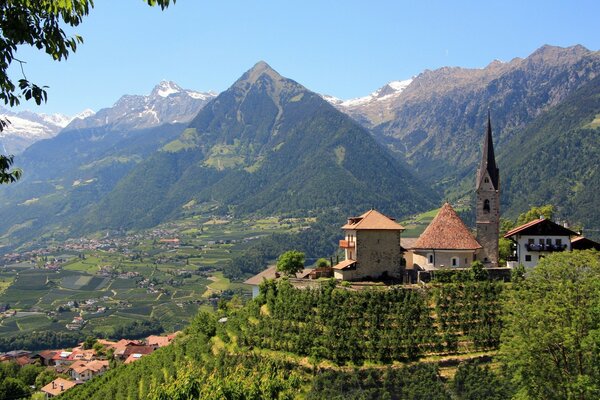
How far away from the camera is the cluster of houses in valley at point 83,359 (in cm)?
7901

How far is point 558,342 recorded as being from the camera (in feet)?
93.0

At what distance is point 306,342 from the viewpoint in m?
40.7

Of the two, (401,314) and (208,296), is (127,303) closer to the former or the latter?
(208,296)

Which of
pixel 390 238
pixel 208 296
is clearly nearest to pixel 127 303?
pixel 208 296

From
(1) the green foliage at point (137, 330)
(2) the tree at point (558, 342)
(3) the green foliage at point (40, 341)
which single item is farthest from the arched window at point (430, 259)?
(3) the green foliage at point (40, 341)

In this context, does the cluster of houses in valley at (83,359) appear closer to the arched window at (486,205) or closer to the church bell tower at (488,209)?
the church bell tower at (488,209)

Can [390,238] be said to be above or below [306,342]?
above

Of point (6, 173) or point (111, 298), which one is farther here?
point (111, 298)

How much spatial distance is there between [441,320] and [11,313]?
477 ft

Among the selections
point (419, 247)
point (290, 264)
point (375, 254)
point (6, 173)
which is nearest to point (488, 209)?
point (419, 247)

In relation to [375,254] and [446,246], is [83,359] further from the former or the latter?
[446,246]

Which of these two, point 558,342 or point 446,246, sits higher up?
point 446,246

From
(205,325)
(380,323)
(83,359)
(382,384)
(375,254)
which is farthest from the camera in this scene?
(83,359)

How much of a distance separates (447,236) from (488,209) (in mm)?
5185
